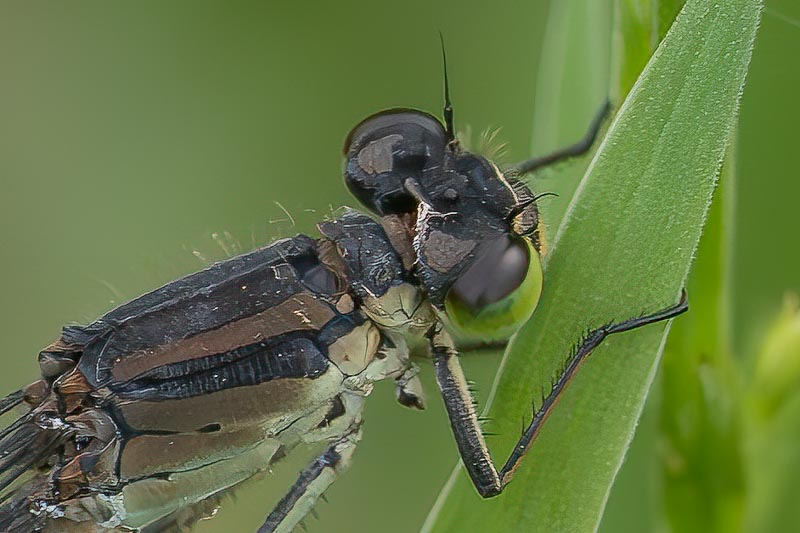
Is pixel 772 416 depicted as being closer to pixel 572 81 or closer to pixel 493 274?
pixel 493 274

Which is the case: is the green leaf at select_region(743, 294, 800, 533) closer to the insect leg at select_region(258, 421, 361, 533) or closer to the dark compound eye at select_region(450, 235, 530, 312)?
the dark compound eye at select_region(450, 235, 530, 312)

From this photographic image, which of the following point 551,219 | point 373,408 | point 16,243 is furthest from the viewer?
point 16,243

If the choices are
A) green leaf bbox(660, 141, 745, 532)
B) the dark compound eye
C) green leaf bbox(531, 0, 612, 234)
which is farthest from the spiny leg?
green leaf bbox(531, 0, 612, 234)

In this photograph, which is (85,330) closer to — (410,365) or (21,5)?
(410,365)

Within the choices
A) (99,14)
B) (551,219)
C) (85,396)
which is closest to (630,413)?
(551,219)

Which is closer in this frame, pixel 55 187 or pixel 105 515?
pixel 105 515

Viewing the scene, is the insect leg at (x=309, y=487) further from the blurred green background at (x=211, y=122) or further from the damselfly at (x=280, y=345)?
the blurred green background at (x=211, y=122)
